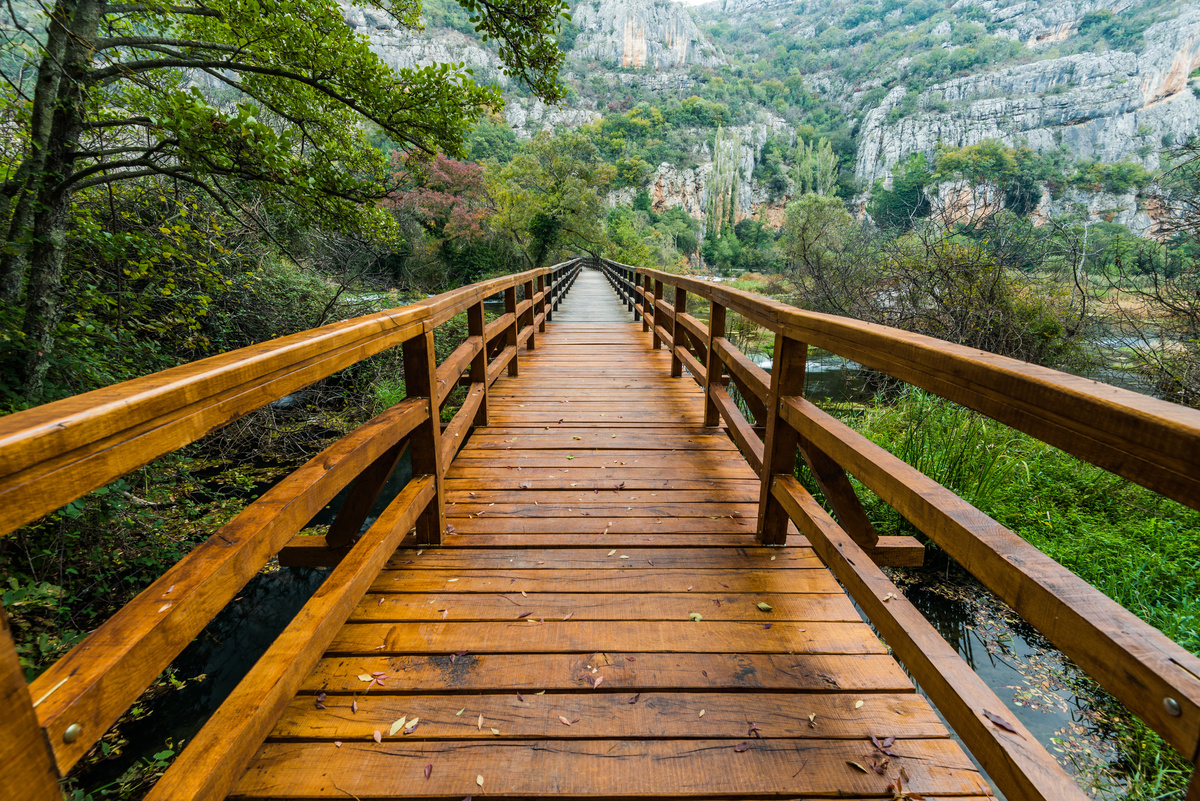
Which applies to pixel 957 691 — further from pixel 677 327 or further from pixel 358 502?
pixel 677 327

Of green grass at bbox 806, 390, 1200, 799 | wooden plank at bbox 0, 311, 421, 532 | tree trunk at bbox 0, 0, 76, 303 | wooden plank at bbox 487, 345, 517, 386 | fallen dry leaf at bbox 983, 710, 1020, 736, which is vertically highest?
tree trunk at bbox 0, 0, 76, 303

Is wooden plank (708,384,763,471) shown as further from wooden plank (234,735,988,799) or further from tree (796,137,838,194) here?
tree (796,137,838,194)

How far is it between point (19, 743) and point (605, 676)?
1.20 metres

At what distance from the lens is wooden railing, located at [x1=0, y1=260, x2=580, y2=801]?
0.56 metres

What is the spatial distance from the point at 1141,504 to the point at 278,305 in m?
9.28

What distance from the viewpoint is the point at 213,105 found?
161 inches

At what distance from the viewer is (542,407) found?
415 centimetres

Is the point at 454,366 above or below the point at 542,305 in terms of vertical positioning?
above

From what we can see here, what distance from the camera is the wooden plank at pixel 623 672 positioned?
145cm

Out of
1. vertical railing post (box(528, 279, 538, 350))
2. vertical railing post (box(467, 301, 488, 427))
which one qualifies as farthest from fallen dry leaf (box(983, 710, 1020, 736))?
vertical railing post (box(528, 279, 538, 350))

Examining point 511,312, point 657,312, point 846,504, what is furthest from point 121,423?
point 657,312

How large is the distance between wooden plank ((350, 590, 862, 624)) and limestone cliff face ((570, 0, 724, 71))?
10410 cm

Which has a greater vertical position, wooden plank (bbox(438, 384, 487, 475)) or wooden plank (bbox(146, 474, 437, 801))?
wooden plank (bbox(438, 384, 487, 475))

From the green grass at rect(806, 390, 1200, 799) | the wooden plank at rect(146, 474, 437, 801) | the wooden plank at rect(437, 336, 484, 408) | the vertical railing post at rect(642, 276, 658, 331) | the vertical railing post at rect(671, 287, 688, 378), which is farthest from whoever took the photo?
the vertical railing post at rect(642, 276, 658, 331)
